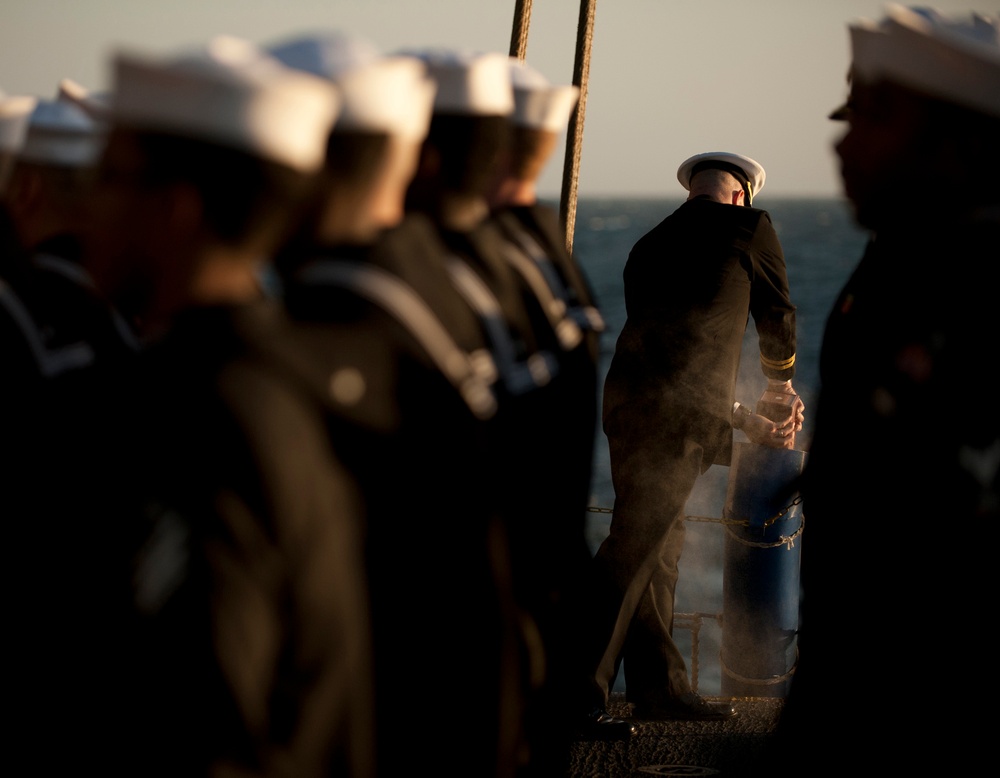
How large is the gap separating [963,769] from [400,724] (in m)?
1.08

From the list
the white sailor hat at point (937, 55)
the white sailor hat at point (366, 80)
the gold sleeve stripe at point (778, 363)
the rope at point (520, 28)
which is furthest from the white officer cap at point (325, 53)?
the rope at point (520, 28)

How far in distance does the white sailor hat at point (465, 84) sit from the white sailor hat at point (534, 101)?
1.15 feet

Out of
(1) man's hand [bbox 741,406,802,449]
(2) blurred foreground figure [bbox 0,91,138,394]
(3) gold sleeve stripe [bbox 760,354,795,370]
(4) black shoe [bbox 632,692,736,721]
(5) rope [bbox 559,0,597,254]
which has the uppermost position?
(2) blurred foreground figure [bbox 0,91,138,394]

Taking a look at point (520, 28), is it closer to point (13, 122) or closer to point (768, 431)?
point (768, 431)

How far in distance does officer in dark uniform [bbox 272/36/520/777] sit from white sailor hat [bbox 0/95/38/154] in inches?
34.6

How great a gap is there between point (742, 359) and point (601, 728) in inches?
343

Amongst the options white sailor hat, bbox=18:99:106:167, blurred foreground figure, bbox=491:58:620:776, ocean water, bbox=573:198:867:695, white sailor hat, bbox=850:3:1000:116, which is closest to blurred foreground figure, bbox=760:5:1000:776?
white sailor hat, bbox=850:3:1000:116

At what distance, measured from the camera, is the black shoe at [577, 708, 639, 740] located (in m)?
5.00

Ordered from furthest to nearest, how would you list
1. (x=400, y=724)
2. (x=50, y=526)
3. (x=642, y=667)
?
(x=642, y=667) < (x=400, y=724) < (x=50, y=526)

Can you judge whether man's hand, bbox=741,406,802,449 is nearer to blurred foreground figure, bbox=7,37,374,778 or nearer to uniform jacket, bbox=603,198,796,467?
uniform jacket, bbox=603,198,796,467

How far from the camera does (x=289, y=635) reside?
6.68ft

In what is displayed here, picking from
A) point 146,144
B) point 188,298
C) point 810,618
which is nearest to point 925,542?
point 810,618

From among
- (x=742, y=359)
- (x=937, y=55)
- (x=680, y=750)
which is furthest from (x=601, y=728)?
(x=742, y=359)

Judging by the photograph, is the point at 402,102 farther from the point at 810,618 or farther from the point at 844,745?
the point at 844,745
